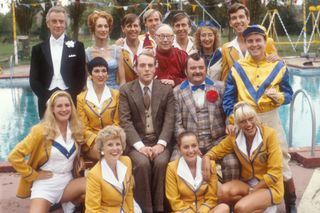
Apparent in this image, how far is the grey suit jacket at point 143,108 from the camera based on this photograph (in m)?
4.30

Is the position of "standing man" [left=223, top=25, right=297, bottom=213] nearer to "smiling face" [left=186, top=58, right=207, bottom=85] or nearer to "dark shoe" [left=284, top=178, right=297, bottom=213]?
"dark shoe" [left=284, top=178, right=297, bottom=213]

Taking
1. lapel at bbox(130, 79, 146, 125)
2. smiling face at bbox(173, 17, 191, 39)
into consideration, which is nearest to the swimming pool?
smiling face at bbox(173, 17, 191, 39)

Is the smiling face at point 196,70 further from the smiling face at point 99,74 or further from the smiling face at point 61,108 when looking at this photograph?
the smiling face at point 61,108

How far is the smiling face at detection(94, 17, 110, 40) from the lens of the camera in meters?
4.80

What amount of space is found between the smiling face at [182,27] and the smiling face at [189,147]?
1755 mm

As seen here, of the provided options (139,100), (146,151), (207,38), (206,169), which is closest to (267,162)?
(206,169)

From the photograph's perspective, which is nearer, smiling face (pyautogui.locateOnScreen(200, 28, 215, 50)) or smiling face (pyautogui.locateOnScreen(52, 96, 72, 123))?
smiling face (pyautogui.locateOnScreen(52, 96, 72, 123))

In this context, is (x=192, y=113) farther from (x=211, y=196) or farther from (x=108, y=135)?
(x=108, y=135)

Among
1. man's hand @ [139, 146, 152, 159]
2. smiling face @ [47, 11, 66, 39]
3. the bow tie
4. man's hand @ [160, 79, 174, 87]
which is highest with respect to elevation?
smiling face @ [47, 11, 66, 39]

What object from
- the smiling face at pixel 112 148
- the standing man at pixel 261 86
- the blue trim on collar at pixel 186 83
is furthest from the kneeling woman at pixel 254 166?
the smiling face at pixel 112 148

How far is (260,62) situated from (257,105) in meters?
0.40

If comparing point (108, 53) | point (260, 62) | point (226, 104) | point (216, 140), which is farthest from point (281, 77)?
point (108, 53)

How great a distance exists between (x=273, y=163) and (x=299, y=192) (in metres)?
1.23

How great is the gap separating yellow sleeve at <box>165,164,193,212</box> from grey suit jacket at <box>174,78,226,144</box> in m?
0.55
